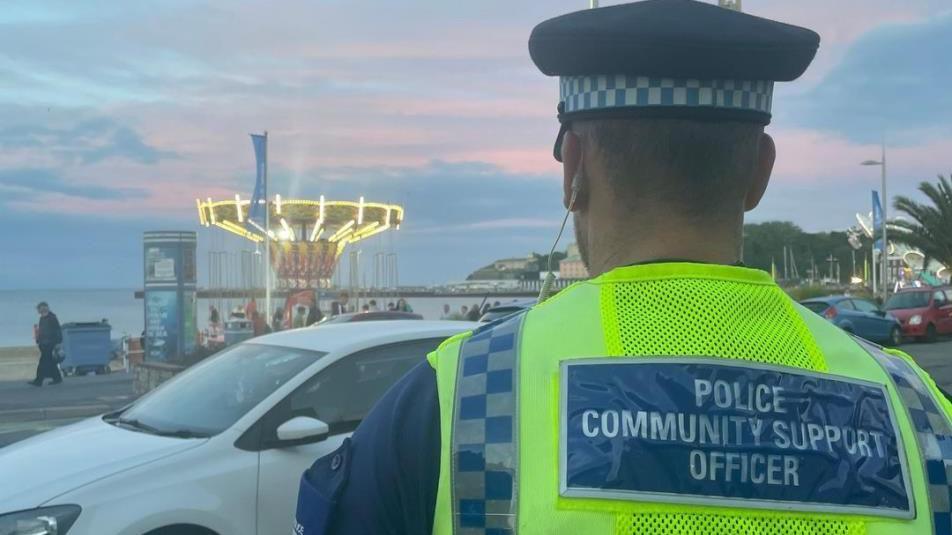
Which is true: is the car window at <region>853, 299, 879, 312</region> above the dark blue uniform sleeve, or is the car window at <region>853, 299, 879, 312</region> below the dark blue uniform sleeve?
below

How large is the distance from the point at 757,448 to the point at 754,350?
14 cm

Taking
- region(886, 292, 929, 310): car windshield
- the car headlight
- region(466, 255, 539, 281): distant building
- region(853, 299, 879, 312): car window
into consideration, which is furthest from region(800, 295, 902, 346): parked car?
the car headlight

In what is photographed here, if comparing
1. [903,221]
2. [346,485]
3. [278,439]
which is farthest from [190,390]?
[903,221]

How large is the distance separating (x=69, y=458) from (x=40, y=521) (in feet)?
1.71

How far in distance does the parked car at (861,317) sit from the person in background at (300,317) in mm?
13424

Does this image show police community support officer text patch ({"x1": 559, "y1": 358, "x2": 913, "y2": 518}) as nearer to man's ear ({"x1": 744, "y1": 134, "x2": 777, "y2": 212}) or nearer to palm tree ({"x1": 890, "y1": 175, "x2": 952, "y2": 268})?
man's ear ({"x1": 744, "y1": 134, "x2": 777, "y2": 212})

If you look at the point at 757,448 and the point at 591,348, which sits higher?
the point at 591,348

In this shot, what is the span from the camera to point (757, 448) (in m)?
1.26

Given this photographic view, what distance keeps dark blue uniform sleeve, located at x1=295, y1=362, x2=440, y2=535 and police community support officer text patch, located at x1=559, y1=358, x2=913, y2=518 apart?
18 centimetres

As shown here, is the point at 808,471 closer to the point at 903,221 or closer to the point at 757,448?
the point at 757,448

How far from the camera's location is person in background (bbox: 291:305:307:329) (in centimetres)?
2725

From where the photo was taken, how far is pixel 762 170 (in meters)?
1.51

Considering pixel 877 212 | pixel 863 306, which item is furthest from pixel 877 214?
pixel 863 306

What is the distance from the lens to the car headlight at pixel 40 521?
432cm
